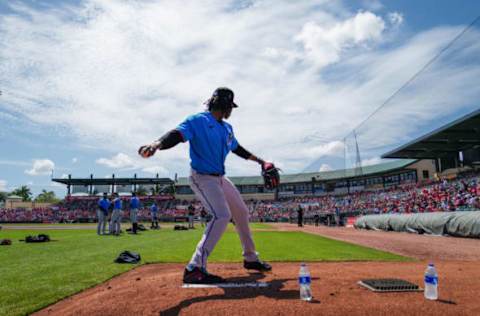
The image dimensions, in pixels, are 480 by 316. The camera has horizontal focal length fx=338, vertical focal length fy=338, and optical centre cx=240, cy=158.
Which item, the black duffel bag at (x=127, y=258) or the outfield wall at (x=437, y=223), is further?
the outfield wall at (x=437, y=223)

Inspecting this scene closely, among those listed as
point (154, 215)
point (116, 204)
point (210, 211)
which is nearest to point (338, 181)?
point (154, 215)

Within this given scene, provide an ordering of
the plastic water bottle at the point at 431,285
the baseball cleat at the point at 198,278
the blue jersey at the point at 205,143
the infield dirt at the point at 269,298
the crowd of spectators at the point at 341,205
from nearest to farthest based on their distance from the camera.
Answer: the infield dirt at the point at 269,298, the plastic water bottle at the point at 431,285, the baseball cleat at the point at 198,278, the blue jersey at the point at 205,143, the crowd of spectators at the point at 341,205

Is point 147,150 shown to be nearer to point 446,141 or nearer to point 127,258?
point 127,258

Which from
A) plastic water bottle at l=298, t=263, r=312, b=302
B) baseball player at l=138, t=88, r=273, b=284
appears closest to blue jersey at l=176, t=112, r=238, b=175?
baseball player at l=138, t=88, r=273, b=284

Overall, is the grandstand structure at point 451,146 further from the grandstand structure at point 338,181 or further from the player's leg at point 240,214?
the player's leg at point 240,214

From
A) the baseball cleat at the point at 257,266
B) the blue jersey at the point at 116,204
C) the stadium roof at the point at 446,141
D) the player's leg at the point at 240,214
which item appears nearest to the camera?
the player's leg at the point at 240,214

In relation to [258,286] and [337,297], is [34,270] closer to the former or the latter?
[258,286]

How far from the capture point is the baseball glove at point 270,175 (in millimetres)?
5055

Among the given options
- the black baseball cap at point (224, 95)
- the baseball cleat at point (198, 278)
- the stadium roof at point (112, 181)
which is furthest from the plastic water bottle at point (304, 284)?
the stadium roof at point (112, 181)

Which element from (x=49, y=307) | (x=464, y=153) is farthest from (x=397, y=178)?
(x=49, y=307)

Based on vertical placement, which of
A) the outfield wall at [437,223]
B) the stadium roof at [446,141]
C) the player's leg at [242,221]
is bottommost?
the outfield wall at [437,223]

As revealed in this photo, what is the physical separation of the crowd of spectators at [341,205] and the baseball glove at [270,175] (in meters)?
16.6

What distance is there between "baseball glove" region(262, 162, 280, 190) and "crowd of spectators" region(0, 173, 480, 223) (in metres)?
16.6

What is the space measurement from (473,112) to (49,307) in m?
24.4
